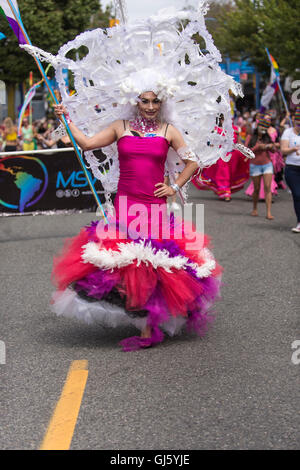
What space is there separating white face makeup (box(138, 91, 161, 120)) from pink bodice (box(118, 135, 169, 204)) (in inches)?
6.8

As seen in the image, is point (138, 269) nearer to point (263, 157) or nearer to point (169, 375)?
point (169, 375)

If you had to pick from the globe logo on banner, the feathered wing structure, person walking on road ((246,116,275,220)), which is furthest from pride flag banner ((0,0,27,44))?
person walking on road ((246,116,275,220))

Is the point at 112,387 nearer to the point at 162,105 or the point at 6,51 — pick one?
the point at 162,105

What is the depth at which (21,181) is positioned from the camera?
41.3ft

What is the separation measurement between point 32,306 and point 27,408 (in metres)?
2.88

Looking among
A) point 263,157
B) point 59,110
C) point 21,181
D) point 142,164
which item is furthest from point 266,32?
point 142,164

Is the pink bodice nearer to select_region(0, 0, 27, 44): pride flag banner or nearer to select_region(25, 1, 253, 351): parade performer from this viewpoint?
select_region(25, 1, 253, 351): parade performer

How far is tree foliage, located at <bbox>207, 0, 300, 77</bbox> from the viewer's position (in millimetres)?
26672

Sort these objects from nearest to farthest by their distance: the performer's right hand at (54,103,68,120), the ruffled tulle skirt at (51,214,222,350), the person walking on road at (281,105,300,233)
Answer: the ruffled tulle skirt at (51,214,222,350) < the performer's right hand at (54,103,68,120) < the person walking on road at (281,105,300,233)

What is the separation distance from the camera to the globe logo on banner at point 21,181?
12539 mm

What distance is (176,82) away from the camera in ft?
19.5

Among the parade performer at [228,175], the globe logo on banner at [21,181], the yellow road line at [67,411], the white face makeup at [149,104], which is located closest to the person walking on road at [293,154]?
the globe logo on banner at [21,181]

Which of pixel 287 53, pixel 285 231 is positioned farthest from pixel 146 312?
pixel 287 53

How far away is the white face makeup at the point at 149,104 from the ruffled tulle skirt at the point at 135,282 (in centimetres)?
82
